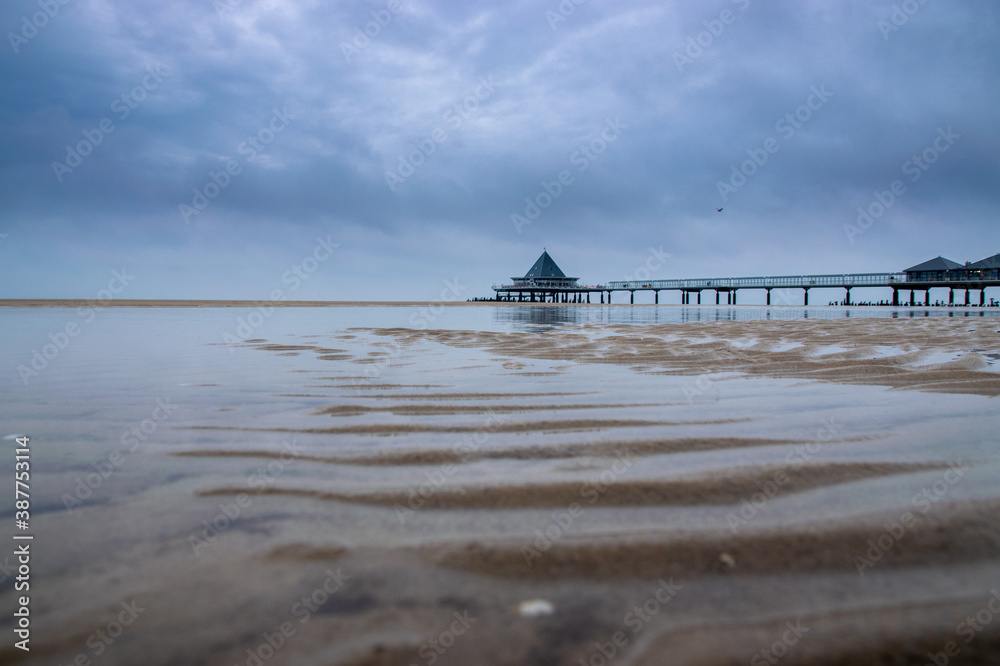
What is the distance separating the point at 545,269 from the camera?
111 metres

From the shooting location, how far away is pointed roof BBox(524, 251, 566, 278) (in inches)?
4373

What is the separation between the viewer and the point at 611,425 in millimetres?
3352

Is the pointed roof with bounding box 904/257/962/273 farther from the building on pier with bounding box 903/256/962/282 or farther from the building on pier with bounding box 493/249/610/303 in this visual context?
the building on pier with bounding box 493/249/610/303

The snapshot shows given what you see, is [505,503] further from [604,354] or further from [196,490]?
[604,354]

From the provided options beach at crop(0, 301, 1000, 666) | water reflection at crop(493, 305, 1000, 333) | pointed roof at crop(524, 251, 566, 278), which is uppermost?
pointed roof at crop(524, 251, 566, 278)

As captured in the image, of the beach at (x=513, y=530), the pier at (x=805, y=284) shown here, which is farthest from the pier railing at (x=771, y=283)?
the beach at (x=513, y=530)

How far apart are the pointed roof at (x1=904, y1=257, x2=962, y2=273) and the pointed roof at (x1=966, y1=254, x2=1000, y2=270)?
6.88 ft

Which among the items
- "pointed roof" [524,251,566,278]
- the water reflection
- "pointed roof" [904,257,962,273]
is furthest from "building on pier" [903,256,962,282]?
"pointed roof" [524,251,566,278]

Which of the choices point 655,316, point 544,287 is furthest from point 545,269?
point 655,316

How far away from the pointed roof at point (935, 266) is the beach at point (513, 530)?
90234 mm

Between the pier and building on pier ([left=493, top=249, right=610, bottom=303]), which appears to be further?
building on pier ([left=493, top=249, right=610, bottom=303])

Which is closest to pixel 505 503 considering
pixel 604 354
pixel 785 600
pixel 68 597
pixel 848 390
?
pixel 785 600

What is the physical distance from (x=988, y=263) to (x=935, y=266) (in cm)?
549

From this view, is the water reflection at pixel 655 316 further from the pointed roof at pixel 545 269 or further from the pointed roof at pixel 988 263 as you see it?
the pointed roof at pixel 545 269
